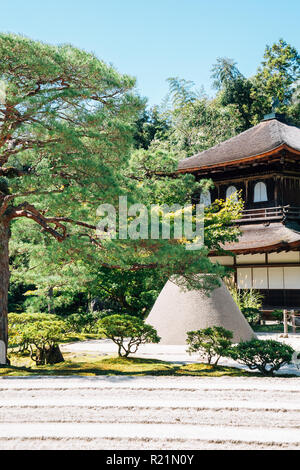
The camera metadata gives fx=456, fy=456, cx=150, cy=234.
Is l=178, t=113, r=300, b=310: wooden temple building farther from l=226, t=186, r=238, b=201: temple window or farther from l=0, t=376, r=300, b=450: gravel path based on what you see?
l=0, t=376, r=300, b=450: gravel path

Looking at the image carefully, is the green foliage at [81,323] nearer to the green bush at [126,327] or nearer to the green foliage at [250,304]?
the green foliage at [250,304]

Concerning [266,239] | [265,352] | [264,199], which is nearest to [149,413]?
[265,352]

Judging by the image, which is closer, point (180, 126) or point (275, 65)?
point (180, 126)

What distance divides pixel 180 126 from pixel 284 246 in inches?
576

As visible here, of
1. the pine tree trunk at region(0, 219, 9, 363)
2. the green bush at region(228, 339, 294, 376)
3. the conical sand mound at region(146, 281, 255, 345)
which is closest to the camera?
the green bush at region(228, 339, 294, 376)

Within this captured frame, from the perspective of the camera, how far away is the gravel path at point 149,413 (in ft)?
15.4

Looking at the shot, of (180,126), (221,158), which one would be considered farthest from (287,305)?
(180,126)

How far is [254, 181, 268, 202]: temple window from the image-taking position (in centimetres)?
1941

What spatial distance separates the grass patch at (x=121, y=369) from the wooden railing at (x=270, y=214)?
37.7ft

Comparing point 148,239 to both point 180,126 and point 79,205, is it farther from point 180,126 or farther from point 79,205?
point 180,126

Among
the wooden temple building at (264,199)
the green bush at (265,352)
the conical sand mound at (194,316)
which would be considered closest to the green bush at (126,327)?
the green bush at (265,352)

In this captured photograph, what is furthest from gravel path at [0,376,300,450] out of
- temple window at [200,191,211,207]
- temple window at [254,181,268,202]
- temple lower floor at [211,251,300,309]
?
temple window at [200,191,211,207]

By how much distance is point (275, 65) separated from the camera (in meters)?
35.7
